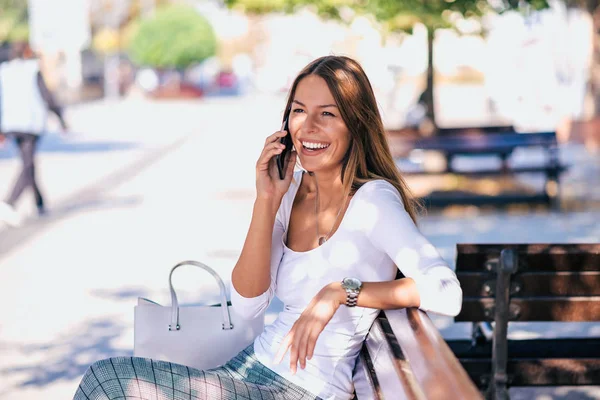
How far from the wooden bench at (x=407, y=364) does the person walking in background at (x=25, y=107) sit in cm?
931

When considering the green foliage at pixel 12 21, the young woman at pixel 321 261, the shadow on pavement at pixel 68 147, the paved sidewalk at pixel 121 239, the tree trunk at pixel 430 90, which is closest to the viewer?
the young woman at pixel 321 261

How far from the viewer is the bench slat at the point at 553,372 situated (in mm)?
3936

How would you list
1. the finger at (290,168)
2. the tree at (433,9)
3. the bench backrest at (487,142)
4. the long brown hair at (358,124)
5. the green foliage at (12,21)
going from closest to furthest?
1. the long brown hair at (358,124)
2. the finger at (290,168)
3. the tree at (433,9)
4. the bench backrest at (487,142)
5. the green foliage at (12,21)

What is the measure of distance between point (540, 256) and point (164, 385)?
1.79 m

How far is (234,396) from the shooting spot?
8.93 feet

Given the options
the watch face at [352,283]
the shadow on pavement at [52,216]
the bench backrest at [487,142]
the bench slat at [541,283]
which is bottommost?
the shadow on pavement at [52,216]

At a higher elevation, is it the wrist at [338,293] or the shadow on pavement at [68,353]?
the wrist at [338,293]

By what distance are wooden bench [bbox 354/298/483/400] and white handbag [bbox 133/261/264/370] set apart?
1.56 ft

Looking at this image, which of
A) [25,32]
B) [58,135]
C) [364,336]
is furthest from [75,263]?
[25,32]

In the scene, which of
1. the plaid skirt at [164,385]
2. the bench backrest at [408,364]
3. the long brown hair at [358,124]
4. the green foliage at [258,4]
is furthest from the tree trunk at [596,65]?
the plaid skirt at [164,385]

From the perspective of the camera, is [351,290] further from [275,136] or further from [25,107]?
[25,107]

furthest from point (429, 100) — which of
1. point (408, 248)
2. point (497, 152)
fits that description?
point (408, 248)

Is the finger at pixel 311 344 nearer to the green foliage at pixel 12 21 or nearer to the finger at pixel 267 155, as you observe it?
the finger at pixel 267 155

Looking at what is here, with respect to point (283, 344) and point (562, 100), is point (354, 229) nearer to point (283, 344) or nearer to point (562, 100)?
point (283, 344)
